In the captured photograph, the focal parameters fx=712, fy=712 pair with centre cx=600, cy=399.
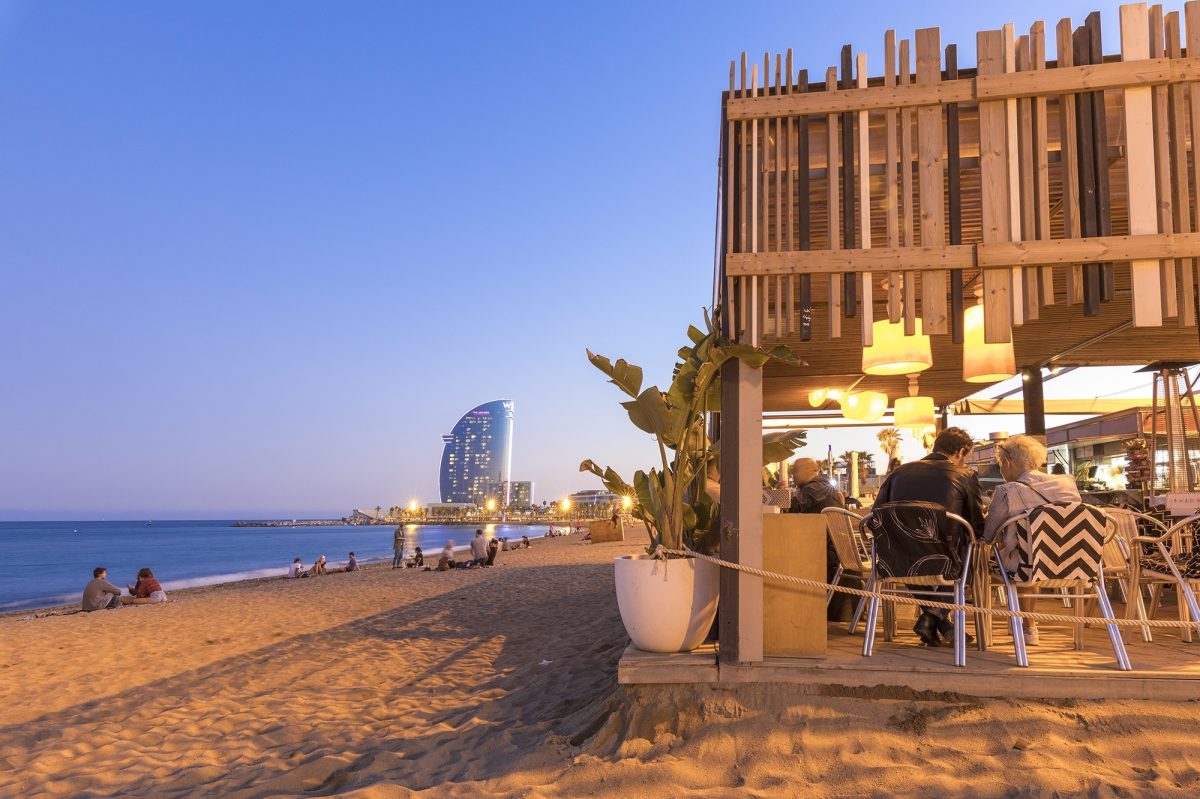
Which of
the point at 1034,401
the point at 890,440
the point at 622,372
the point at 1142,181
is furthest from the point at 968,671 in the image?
the point at 890,440

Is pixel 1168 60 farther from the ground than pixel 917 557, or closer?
farther from the ground

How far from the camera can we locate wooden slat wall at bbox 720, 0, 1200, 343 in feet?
11.5

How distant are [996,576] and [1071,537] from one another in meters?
0.52

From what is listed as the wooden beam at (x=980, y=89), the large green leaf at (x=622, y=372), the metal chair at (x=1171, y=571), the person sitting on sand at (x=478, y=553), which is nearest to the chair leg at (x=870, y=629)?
the metal chair at (x=1171, y=571)

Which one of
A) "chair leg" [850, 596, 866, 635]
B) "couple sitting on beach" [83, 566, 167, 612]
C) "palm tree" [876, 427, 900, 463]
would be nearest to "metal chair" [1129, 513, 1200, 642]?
"chair leg" [850, 596, 866, 635]

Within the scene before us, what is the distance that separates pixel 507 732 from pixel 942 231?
140 inches

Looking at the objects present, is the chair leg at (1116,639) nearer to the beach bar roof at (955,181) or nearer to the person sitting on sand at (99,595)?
the beach bar roof at (955,181)

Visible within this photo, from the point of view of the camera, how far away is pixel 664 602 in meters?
3.74

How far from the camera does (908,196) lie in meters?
3.59

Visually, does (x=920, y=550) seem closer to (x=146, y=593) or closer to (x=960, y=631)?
(x=960, y=631)

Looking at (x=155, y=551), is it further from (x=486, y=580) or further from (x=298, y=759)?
(x=298, y=759)

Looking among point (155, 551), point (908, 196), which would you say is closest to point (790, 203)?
point (908, 196)

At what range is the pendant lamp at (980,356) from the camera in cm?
536

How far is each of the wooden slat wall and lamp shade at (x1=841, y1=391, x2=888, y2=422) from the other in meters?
3.86
